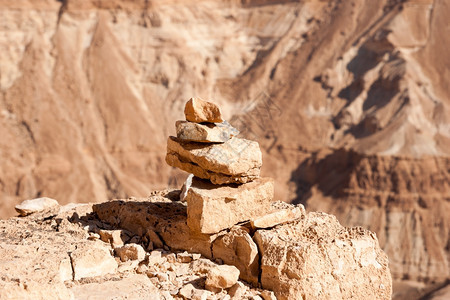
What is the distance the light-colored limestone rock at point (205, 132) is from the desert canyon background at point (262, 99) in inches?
1099

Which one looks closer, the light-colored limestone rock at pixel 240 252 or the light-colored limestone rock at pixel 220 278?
the light-colored limestone rock at pixel 220 278

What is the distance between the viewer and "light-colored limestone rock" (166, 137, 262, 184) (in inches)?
376

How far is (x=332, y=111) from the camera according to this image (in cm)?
5231

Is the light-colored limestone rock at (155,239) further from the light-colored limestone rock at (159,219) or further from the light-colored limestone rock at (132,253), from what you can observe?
the light-colored limestone rock at (132,253)

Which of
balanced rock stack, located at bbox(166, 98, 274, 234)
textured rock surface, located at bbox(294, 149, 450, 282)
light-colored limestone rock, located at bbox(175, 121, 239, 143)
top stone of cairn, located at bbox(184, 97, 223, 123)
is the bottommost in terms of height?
textured rock surface, located at bbox(294, 149, 450, 282)

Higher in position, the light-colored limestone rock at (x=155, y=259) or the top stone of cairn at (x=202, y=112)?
the top stone of cairn at (x=202, y=112)

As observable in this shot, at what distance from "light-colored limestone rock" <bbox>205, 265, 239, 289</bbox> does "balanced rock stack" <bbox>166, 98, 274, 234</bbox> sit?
2.66ft

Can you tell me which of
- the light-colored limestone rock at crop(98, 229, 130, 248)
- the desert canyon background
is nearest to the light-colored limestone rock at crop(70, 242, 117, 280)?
the light-colored limestone rock at crop(98, 229, 130, 248)

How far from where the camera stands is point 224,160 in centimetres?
952

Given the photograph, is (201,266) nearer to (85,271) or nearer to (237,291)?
(237,291)

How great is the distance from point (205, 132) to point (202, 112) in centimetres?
38

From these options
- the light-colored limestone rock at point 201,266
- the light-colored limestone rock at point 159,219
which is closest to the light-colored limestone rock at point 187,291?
the light-colored limestone rock at point 201,266

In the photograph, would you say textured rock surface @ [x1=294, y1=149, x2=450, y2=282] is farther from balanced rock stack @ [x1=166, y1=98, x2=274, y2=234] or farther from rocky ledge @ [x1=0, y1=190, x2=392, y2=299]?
balanced rock stack @ [x1=166, y1=98, x2=274, y2=234]

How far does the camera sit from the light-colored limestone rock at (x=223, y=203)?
927 cm
